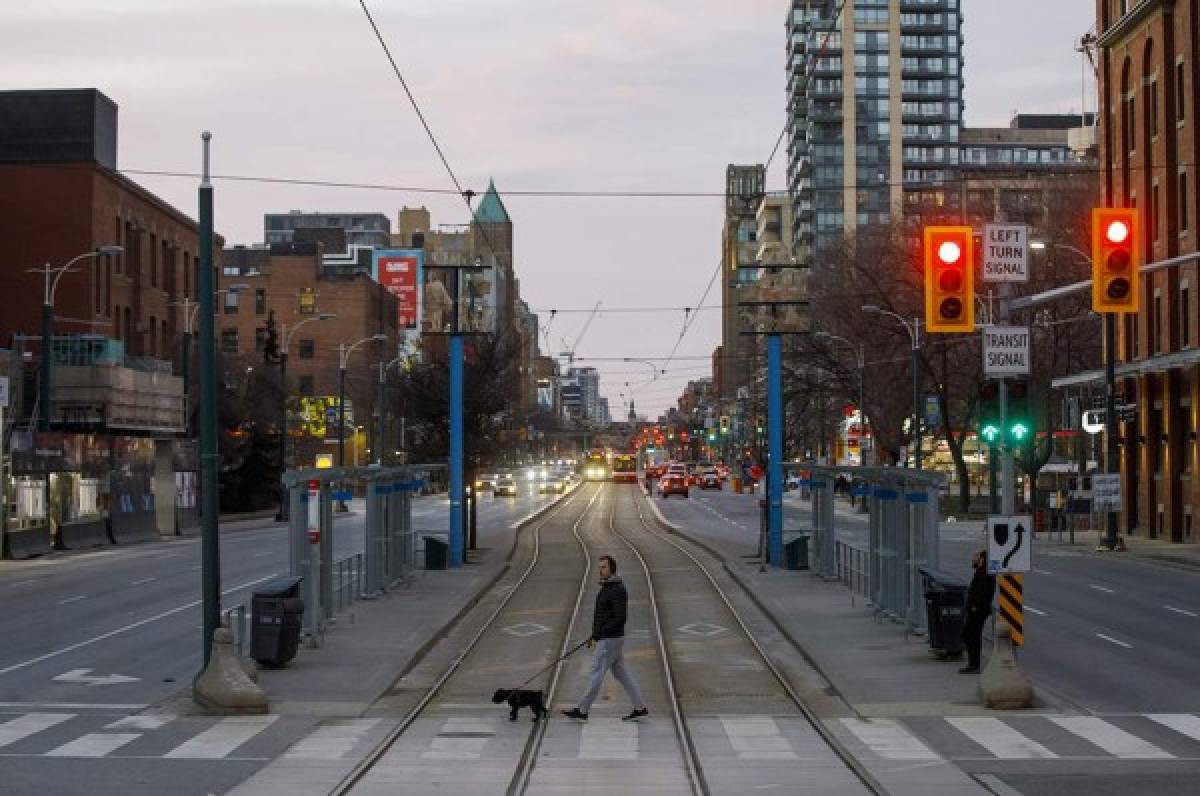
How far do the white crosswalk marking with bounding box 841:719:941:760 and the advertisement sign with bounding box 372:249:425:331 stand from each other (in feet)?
529

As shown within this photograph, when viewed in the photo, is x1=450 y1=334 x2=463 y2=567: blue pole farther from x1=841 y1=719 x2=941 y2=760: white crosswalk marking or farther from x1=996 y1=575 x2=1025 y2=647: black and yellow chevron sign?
x1=841 y1=719 x2=941 y2=760: white crosswalk marking

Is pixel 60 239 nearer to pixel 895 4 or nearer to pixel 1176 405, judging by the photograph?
pixel 1176 405

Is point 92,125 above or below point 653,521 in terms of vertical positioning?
above

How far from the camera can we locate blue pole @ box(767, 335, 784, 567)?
4475 centimetres

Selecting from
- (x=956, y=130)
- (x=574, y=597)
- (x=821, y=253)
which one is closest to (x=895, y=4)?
(x=956, y=130)

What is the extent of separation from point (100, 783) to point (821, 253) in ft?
292

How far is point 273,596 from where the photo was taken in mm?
23156

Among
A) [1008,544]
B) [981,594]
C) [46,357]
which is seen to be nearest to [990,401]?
[981,594]

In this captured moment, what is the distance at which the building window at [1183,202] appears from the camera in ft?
190

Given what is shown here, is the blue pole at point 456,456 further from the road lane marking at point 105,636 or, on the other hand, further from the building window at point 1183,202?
the building window at point 1183,202

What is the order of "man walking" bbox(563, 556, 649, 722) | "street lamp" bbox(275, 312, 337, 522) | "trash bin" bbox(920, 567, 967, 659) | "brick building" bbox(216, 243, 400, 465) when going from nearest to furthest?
"man walking" bbox(563, 556, 649, 722), "trash bin" bbox(920, 567, 967, 659), "street lamp" bbox(275, 312, 337, 522), "brick building" bbox(216, 243, 400, 465)

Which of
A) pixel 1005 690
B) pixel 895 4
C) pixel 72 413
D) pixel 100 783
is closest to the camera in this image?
pixel 100 783

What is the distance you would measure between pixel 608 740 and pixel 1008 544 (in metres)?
5.68

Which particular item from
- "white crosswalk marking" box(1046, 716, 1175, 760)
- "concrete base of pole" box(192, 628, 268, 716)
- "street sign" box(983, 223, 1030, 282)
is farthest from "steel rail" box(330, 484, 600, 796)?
"street sign" box(983, 223, 1030, 282)
